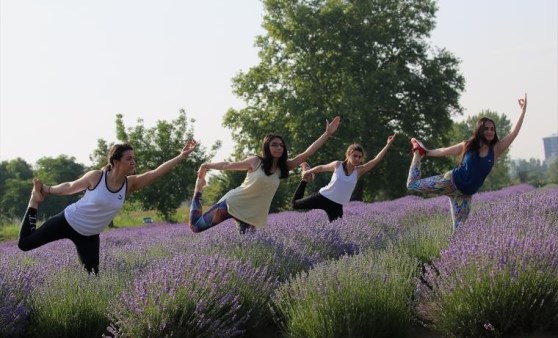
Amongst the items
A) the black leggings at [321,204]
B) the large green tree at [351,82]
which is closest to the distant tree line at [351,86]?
the large green tree at [351,82]

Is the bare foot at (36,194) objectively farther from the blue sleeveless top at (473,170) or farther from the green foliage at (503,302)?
the blue sleeveless top at (473,170)

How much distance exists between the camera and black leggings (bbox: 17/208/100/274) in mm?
5438

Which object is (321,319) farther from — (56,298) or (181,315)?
(56,298)

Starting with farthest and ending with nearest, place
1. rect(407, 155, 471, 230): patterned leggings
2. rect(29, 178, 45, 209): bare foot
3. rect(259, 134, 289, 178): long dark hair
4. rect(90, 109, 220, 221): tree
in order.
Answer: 1. rect(90, 109, 220, 221): tree
2. rect(259, 134, 289, 178): long dark hair
3. rect(407, 155, 471, 230): patterned leggings
4. rect(29, 178, 45, 209): bare foot

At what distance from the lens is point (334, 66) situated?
29750 millimetres

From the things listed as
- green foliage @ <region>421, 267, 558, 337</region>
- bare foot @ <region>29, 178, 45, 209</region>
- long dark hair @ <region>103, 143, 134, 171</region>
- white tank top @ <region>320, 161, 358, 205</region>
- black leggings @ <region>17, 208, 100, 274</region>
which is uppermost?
long dark hair @ <region>103, 143, 134, 171</region>

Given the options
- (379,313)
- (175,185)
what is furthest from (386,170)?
(379,313)

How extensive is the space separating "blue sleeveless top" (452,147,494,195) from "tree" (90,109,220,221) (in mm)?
17347

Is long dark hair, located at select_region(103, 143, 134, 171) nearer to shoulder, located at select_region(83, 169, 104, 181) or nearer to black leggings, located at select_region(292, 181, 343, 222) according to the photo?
shoulder, located at select_region(83, 169, 104, 181)

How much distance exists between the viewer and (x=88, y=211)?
5.43 m

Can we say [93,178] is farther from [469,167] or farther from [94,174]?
[469,167]

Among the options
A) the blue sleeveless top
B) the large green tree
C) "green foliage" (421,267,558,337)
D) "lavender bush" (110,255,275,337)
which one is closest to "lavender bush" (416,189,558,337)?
"green foliage" (421,267,558,337)

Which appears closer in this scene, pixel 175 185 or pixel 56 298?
pixel 56 298

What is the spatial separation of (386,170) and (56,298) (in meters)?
25.9
